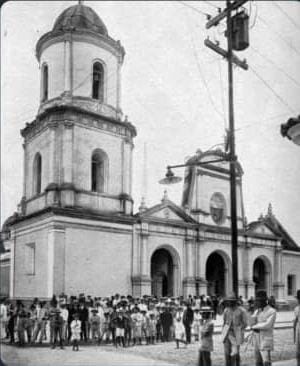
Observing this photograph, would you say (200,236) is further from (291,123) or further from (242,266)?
(291,123)

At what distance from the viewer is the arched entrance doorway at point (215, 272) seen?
21.1 meters

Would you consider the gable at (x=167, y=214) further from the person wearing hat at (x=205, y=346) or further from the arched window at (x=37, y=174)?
the person wearing hat at (x=205, y=346)

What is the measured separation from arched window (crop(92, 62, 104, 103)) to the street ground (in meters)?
8.26

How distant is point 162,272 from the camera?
19.9 m

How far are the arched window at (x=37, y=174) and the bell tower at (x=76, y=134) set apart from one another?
0.02m

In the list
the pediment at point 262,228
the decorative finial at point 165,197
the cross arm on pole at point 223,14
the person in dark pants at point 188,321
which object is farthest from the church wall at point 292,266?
the decorative finial at point 165,197

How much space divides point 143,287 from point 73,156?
196 inches

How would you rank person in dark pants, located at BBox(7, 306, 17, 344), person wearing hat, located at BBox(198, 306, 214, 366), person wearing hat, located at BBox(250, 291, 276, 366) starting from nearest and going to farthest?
1. person wearing hat, located at BBox(250, 291, 276, 366)
2. person wearing hat, located at BBox(198, 306, 214, 366)
3. person in dark pants, located at BBox(7, 306, 17, 344)

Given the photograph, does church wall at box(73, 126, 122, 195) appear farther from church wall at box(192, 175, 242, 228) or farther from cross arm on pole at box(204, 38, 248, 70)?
cross arm on pole at box(204, 38, 248, 70)

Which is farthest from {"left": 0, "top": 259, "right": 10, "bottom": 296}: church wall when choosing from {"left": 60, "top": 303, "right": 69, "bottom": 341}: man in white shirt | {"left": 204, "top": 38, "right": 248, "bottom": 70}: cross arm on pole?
{"left": 204, "top": 38, "right": 248, "bottom": 70}: cross arm on pole

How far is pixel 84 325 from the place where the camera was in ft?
40.7

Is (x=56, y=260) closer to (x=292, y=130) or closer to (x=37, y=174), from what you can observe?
(x=37, y=174)

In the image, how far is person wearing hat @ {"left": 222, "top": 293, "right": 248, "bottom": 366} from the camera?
6855mm

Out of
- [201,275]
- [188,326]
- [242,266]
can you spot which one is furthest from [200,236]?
[188,326]
